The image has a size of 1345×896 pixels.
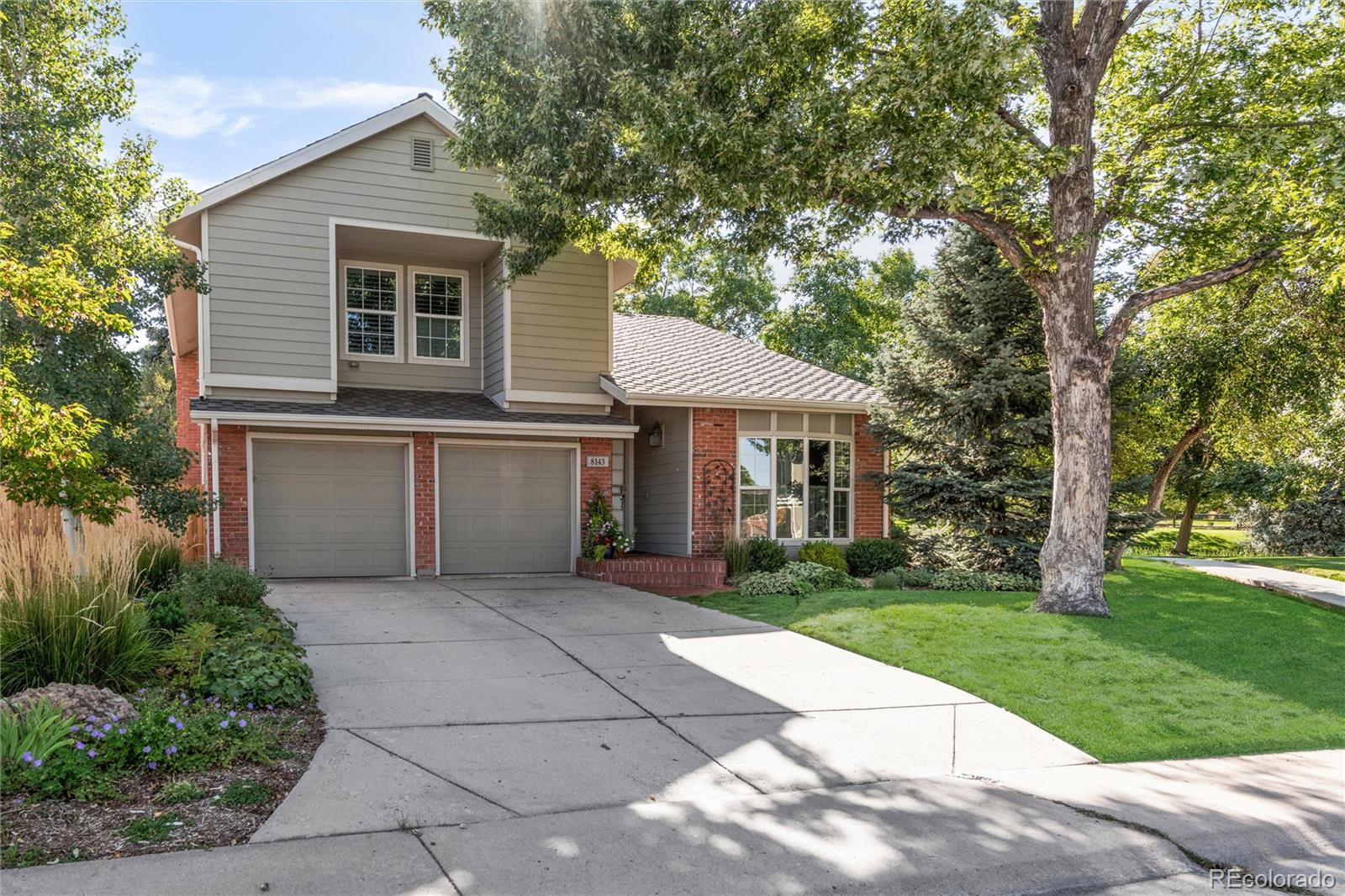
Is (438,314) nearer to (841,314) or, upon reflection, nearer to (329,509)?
(329,509)

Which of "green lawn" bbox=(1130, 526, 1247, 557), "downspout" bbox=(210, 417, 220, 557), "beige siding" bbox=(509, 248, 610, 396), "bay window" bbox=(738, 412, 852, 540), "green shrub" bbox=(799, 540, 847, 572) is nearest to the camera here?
"downspout" bbox=(210, 417, 220, 557)

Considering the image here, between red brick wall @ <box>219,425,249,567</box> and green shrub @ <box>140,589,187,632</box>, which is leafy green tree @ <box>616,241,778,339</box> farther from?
green shrub @ <box>140,589,187,632</box>

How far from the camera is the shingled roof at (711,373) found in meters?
14.5

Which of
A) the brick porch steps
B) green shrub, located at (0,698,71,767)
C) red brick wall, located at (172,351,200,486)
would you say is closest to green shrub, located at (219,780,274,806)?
green shrub, located at (0,698,71,767)

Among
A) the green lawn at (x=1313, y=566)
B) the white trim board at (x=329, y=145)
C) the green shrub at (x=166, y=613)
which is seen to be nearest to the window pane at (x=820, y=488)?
the white trim board at (x=329, y=145)

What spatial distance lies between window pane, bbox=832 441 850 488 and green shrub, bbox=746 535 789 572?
7.94ft

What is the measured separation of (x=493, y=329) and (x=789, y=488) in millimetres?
5797

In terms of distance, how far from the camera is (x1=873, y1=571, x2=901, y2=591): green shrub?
13852 millimetres

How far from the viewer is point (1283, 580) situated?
1498cm

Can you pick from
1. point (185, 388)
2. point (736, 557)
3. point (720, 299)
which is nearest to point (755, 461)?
point (736, 557)

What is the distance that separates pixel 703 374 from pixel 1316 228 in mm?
8900

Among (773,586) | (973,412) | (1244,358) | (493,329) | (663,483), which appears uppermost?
(493,329)

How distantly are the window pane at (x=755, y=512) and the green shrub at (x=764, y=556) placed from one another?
788 millimetres

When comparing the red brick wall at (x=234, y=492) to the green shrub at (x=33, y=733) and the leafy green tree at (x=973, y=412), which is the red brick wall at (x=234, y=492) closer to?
the green shrub at (x=33, y=733)
